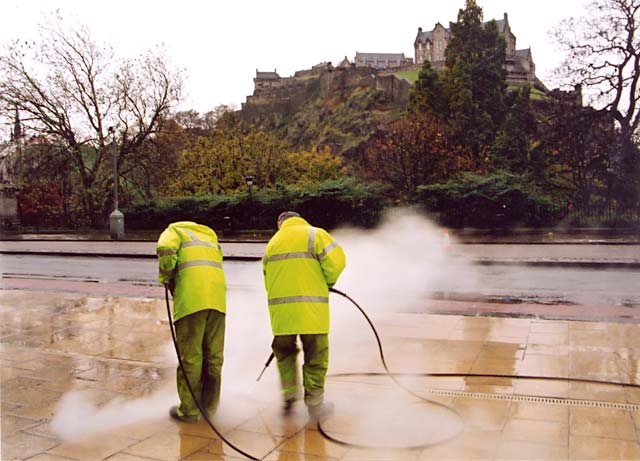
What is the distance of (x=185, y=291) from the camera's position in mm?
4578

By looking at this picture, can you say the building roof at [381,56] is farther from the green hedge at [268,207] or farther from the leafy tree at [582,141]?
the green hedge at [268,207]

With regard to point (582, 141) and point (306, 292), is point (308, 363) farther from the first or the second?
point (582, 141)

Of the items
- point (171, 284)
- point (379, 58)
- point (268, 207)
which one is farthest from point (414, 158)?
point (379, 58)

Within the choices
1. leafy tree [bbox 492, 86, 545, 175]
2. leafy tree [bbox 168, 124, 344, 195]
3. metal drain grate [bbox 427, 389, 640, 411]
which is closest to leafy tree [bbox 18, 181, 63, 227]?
leafy tree [bbox 168, 124, 344, 195]

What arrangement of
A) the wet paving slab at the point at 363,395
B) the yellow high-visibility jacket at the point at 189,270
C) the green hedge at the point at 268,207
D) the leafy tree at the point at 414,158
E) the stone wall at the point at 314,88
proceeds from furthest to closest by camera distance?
the stone wall at the point at 314,88 < the leafy tree at the point at 414,158 < the green hedge at the point at 268,207 < the yellow high-visibility jacket at the point at 189,270 < the wet paving slab at the point at 363,395

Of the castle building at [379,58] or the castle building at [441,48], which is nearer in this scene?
the castle building at [441,48]

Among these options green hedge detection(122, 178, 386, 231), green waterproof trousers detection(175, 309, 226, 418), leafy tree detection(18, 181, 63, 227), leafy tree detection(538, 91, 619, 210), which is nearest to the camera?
green waterproof trousers detection(175, 309, 226, 418)

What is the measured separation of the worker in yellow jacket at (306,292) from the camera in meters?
4.62

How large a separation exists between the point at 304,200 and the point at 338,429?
28105 millimetres

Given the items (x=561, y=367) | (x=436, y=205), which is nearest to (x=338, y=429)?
(x=561, y=367)

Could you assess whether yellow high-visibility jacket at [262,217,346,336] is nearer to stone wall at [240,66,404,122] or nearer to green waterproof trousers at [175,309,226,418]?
green waterproof trousers at [175,309,226,418]

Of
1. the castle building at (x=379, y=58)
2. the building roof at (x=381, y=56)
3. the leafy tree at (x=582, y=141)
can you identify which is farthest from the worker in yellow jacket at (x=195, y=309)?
the building roof at (x=381, y=56)

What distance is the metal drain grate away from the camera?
4699mm

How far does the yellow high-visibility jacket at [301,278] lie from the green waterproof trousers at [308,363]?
105mm
